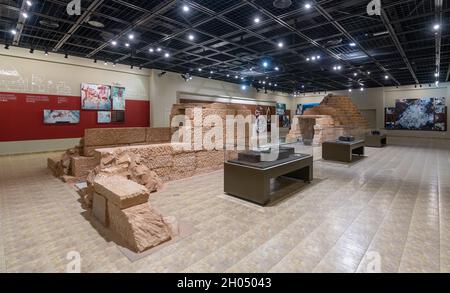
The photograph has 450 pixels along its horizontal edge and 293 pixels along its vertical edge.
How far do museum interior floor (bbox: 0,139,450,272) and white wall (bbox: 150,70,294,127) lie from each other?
8.37 m

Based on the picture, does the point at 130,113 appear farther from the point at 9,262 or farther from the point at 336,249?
the point at 336,249

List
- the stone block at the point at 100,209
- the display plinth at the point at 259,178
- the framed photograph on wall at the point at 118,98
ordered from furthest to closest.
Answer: the framed photograph on wall at the point at 118,98 < the display plinth at the point at 259,178 < the stone block at the point at 100,209

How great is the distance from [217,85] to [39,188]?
1278cm

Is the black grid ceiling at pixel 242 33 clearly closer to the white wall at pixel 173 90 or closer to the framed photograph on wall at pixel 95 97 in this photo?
the white wall at pixel 173 90

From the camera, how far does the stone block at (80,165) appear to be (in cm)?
580

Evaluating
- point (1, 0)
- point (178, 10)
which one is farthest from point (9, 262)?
point (1, 0)

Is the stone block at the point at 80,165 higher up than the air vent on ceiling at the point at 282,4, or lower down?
lower down

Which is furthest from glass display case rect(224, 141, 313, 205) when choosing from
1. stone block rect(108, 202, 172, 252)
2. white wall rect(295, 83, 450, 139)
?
white wall rect(295, 83, 450, 139)

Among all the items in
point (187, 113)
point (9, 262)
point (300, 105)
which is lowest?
point (9, 262)

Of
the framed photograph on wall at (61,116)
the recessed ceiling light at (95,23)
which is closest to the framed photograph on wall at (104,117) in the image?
the framed photograph on wall at (61,116)

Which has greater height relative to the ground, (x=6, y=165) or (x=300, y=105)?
(x=300, y=105)

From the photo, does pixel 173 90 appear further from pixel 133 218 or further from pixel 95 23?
pixel 133 218

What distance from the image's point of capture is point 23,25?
694 cm

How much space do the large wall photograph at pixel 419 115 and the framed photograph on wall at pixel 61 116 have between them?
2072 centimetres
